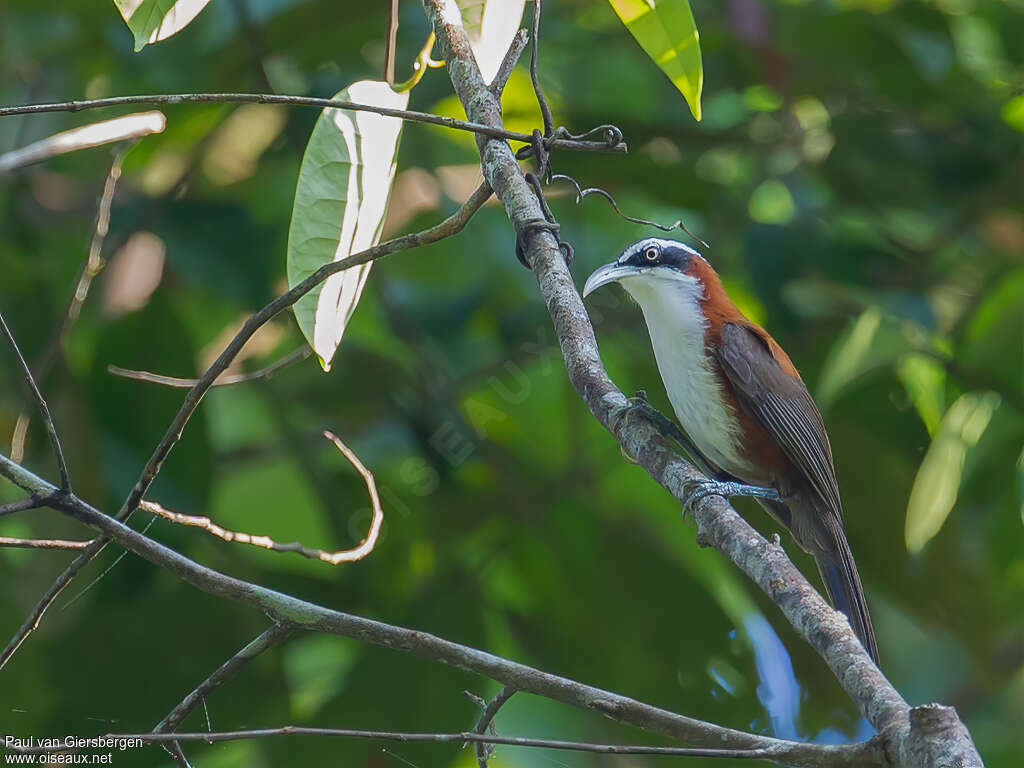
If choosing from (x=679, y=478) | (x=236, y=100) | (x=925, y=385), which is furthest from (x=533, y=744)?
(x=925, y=385)

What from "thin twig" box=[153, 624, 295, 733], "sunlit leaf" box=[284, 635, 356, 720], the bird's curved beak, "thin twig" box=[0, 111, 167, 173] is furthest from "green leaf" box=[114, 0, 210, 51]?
"sunlit leaf" box=[284, 635, 356, 720]

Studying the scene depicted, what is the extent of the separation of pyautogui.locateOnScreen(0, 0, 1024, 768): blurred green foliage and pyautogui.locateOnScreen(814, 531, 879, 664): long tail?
0.50 m

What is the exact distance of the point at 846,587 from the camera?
2.98 meters

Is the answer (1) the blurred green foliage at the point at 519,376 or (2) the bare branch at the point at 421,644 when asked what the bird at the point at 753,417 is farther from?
(2) the bare branch at the point at 421,644

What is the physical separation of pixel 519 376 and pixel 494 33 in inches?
82.5

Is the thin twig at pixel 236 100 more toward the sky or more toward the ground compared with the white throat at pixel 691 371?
more toward the sky

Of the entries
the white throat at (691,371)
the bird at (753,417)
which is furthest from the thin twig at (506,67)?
the white throat at (691,371)

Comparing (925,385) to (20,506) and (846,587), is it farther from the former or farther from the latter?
(20,506)

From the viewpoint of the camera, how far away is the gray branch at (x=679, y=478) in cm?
120

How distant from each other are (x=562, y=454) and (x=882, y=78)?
1.87 m

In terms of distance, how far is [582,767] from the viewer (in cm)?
411

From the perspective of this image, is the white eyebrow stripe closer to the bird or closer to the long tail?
the bird

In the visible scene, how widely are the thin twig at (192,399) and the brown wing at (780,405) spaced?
1.35m

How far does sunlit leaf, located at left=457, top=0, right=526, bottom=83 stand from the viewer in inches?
92.1
